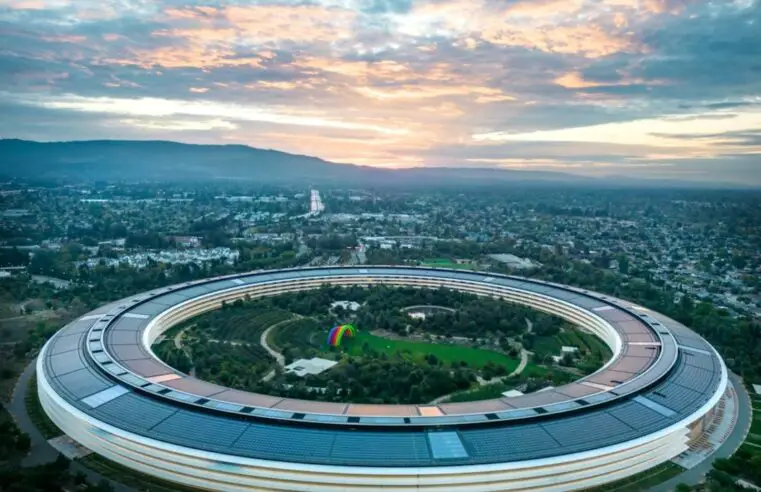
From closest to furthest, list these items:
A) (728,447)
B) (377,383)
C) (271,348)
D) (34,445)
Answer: (34,445) < (728,447) < (377,383) < (271,348)

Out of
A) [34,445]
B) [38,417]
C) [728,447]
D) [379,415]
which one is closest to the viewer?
[379,415]

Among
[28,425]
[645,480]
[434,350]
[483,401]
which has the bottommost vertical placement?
[28,425]

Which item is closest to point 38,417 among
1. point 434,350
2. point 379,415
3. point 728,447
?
point 379,415

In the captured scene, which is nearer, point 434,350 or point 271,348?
point 271,348

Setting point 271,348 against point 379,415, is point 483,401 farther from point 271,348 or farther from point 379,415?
point 271,348

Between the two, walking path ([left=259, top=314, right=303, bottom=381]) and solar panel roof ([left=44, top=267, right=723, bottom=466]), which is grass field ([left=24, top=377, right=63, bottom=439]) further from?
walking path ([left=259, top=314, right=303, bottom=381])

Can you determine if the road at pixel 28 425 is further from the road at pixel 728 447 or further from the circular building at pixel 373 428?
the road at pixel 728 447

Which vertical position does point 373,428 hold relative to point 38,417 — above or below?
above
